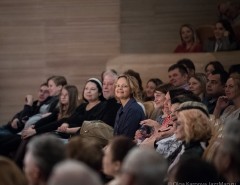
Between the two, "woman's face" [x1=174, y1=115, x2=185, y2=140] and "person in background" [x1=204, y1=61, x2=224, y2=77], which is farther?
"person in background" [x1=204, y1=61, x2=224, y2=77]

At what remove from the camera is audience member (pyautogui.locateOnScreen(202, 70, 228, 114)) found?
A: 8.60 m

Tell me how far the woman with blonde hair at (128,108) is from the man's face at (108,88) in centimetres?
47

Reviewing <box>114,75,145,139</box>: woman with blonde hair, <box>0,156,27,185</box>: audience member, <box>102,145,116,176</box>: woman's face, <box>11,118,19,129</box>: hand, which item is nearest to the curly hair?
<box>102,145,116,176</box>: woman's face

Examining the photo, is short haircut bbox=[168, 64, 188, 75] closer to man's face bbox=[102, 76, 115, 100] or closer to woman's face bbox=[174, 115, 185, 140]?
man's face bbox=[102, 76, 115, 100]

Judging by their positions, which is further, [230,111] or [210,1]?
[210,1]

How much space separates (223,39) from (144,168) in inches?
241

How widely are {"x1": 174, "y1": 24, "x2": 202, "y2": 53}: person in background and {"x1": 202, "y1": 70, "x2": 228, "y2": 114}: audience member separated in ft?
5.80

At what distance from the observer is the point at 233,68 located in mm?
9297

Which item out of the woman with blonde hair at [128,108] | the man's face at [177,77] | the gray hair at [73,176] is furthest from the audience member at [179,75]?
the gray hair at [73,176]

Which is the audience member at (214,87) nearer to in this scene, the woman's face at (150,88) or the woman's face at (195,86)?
the woman's face at (195,86)

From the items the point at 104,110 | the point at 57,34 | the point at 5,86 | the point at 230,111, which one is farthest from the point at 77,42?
the point at 230,111

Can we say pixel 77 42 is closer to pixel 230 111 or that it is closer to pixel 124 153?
pixel 230 111

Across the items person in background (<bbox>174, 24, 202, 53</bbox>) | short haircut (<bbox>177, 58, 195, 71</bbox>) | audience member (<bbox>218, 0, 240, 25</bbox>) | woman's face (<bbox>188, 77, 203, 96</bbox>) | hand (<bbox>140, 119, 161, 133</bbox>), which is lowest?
hand (<bbox>140, 119, 161, 133</bbox>)

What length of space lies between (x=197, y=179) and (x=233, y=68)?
470 cm
